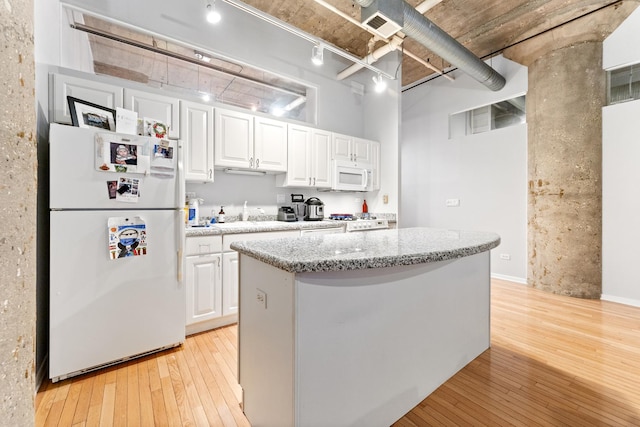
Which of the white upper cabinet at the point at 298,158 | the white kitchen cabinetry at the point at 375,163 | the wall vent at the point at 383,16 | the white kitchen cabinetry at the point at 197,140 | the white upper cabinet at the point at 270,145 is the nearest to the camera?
the wall vent at the point at 383,16

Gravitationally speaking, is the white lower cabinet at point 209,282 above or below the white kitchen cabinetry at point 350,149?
below

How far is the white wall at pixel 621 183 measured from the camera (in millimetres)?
3158

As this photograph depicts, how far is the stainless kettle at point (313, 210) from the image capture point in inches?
147

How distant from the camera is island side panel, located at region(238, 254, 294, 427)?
1.11 meters

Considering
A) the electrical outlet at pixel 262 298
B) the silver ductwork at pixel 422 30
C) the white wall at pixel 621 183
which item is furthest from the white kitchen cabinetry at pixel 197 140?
the white wall at pixel 621 183

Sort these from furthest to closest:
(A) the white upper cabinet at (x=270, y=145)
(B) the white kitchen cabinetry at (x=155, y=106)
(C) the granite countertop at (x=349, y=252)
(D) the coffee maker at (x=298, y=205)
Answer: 1. (D) the coffee maker at (x=298, y=205)
2. (A) the white upper cabinet at (x=270, y=145)
3. (B) the white kitchen cabinetry at (x=155, y=106)
4. (C) the granite countertop at (x=349, y=252)

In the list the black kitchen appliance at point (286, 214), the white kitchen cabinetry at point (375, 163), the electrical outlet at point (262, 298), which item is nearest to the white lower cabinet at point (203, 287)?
the black kitchen appliance at point (286, 214)

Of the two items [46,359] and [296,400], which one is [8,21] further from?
[46,359]

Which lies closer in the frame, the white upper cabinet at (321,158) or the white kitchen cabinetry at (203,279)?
the white kitchen cabinetry at (203,279)

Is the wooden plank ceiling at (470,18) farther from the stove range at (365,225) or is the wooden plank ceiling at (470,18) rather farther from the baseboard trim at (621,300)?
the baseboard trim at (621,300)

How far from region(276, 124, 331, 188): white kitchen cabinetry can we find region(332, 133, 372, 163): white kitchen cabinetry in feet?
0.43

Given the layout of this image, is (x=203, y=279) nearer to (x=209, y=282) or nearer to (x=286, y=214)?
(x=209, y=282)

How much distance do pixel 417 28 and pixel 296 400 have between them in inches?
131

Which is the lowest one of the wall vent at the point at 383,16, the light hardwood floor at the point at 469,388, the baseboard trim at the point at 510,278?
the light hardwood floor at the point at 469,388
